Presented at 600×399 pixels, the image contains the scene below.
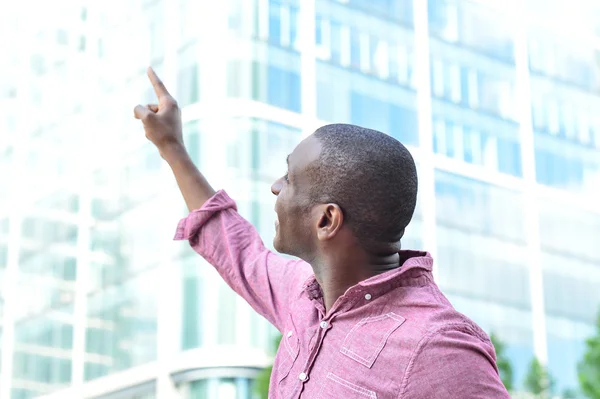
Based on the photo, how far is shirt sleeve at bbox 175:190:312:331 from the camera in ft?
7.43

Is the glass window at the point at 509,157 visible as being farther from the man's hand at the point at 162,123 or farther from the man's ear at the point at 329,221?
the man's ear at the point at 329,221

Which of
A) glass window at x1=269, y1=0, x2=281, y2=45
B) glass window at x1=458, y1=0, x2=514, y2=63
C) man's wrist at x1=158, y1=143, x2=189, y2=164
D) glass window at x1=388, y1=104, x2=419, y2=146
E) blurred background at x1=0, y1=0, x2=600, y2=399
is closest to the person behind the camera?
man's wrist at x1=158, y1=143, x2=189, y2=164

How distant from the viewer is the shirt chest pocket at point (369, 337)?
5.76 feet

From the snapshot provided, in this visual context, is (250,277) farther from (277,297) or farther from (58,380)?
(58,380)

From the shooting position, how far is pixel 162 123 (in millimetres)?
2414

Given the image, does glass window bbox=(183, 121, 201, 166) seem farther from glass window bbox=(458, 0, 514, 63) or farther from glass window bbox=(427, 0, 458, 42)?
glass window bbox=(458, 0, 514, 63)

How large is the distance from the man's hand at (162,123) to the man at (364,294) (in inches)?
18.9

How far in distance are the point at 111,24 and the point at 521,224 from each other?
8402 millimetres

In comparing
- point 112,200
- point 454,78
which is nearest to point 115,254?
point 112,200

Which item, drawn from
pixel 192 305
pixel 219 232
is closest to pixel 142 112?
pixel 219 232

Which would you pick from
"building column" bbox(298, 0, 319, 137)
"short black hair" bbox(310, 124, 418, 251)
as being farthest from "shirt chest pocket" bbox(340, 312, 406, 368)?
"building column" bbox(298, 0, 319, 137)

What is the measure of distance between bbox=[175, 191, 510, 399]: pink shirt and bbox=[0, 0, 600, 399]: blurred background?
1405 cm

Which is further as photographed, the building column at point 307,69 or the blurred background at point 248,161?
the building column at point 307,69

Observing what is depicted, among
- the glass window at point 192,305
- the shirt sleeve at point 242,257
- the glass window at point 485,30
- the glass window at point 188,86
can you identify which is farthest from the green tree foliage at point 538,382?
the shirt sleeve at point 242,257
